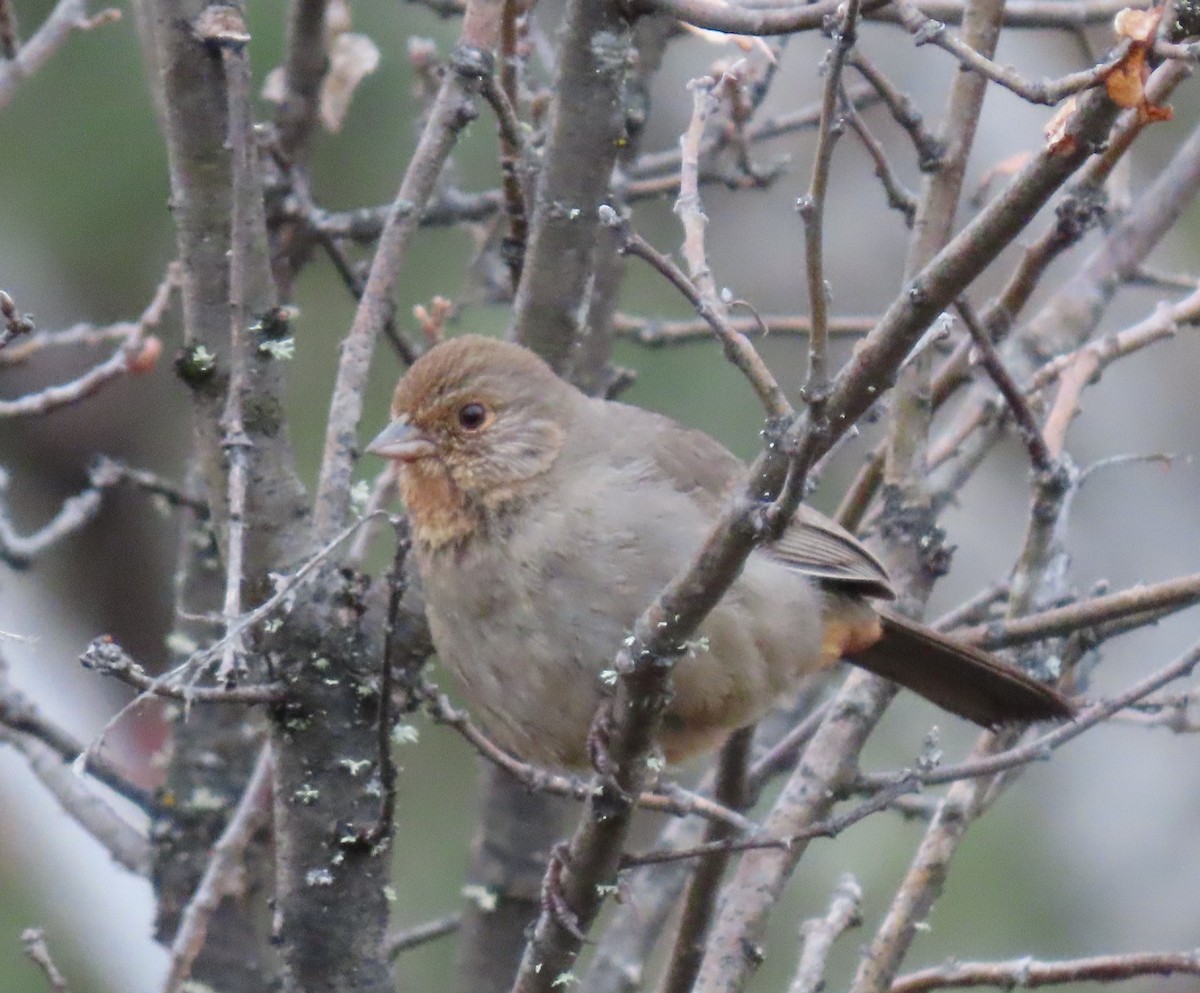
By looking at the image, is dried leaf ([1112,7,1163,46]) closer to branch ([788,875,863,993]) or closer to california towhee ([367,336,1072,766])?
california towhee ([367,336,1072,766])

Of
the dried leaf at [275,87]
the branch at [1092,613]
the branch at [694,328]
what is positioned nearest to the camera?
the branch at [1092,613]

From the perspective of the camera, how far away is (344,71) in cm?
425

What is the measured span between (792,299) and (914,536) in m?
5.11

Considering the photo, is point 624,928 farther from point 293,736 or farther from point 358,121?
point 358,121

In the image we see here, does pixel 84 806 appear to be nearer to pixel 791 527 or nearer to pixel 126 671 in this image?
pixel 791 527

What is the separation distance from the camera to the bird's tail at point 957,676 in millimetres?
4172

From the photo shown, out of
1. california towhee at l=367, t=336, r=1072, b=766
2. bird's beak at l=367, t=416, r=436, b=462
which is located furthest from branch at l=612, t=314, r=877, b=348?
bird's beak at l=367, t=416, r=436, b=462

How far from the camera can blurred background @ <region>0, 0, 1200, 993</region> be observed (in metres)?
6.90

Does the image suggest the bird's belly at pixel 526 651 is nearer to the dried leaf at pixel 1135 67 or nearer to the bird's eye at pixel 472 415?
the bird's eye at pixel 472 415

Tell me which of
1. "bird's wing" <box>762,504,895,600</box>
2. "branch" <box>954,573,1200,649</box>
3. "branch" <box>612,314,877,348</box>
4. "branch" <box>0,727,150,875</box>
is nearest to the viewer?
"branch" <box>954,573,1200,649</box>

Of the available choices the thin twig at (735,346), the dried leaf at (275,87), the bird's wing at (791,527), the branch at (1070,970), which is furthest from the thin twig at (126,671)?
the dried leaf at (275,87)

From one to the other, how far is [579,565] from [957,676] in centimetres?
125

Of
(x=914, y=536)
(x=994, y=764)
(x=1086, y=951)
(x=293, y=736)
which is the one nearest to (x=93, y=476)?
(x=293, y=736)

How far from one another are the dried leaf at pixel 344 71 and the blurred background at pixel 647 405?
766 mm
